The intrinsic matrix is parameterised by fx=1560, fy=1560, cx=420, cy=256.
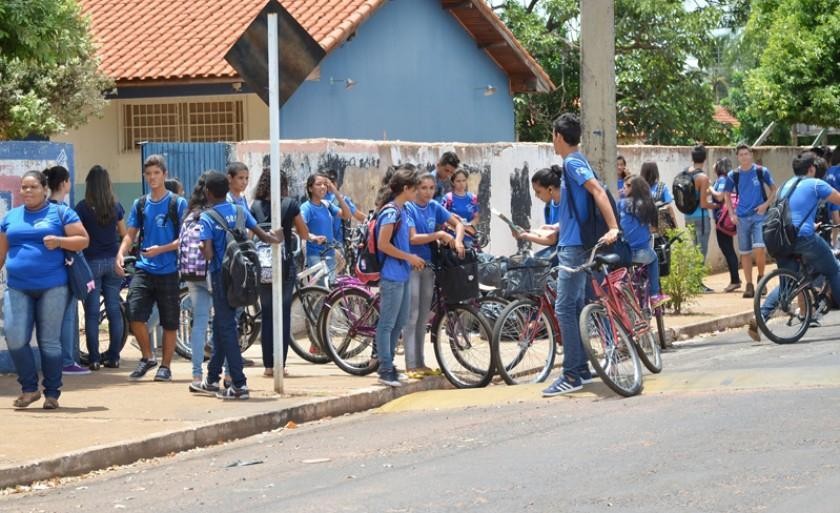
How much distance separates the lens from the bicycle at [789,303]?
14.7 meters

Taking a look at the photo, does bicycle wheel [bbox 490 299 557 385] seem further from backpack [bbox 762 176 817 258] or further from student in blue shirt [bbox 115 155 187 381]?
backpack [bbox 762 176 817 258]

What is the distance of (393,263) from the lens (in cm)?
1264

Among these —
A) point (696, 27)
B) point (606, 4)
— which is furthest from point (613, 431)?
point (696, 27)

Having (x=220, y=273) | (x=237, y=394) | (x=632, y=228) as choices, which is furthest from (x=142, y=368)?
(x=632, y=228)

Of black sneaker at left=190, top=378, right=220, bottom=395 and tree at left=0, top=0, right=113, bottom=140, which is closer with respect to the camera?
black sneaker at left=190, top=378, right=220, bottom=395

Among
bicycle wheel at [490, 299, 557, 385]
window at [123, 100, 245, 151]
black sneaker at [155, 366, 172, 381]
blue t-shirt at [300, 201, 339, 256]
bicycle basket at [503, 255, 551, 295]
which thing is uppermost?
window at [123, 100, 245, 151]

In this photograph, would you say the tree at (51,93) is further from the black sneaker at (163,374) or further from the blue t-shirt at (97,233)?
the black sneaker at (163,374)

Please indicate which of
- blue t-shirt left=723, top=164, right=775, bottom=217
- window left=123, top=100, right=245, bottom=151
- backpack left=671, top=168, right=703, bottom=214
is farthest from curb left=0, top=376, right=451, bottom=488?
window left=123, top=100, right=245, bottom=151

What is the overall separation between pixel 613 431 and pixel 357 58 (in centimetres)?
1871

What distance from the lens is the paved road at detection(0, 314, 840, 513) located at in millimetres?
7738

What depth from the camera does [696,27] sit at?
120ft

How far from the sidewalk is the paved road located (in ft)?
0.56

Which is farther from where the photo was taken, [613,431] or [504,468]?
[613,431]

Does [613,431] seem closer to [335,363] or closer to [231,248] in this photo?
[231,248]
